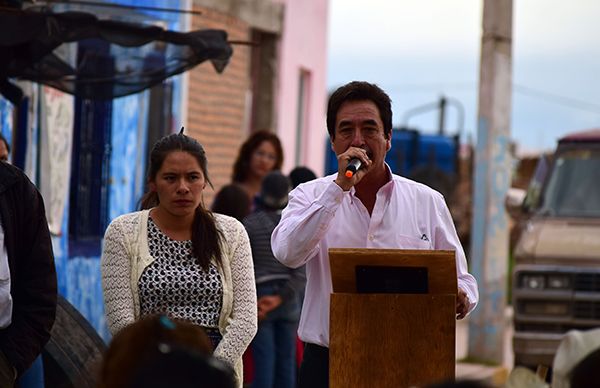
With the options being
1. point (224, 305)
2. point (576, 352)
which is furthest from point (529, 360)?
point (576, 352)

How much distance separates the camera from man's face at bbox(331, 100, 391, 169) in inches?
233

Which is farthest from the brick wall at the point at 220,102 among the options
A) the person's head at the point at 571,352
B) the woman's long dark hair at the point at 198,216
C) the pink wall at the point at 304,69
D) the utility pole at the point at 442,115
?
the utility pole at the point at 442,115

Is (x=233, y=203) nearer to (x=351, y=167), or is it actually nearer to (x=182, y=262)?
(x=182, y=262)

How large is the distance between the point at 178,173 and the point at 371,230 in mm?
958

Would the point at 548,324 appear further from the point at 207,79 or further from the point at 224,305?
the point at 224,305

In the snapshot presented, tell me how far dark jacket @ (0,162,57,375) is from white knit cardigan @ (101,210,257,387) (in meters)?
0.29

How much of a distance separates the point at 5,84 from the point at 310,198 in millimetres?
3784

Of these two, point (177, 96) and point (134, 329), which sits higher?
point (177, 96)

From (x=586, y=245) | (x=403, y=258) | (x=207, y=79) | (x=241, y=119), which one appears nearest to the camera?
Answer: (x=403, y=258)

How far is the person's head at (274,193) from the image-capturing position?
9.91m

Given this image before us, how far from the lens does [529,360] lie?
14.2 m

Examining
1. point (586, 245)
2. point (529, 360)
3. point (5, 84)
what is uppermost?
point (5, 84)

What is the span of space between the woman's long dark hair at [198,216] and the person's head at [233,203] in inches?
134

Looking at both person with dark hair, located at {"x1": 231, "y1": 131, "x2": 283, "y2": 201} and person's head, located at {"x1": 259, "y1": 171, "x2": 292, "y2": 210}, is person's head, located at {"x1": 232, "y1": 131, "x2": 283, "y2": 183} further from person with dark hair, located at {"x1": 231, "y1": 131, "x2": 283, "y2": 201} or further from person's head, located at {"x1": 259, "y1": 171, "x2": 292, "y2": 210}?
person's head, located at {"x1": 259, "y1": 171, "x2": 292, "y2": 210}
